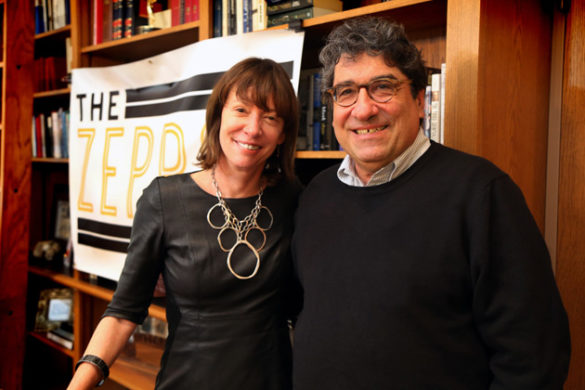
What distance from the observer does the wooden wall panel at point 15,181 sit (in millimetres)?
2447

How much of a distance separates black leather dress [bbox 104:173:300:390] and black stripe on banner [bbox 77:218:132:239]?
0.84 metres

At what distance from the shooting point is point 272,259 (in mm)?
1324

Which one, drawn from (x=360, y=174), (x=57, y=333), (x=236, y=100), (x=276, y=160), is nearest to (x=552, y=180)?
(x=360, y=174)

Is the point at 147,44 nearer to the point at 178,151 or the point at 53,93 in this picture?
the point at 178,151

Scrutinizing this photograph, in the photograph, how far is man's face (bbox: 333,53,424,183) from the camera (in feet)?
3.50

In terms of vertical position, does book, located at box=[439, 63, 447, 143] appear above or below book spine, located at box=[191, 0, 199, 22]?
below

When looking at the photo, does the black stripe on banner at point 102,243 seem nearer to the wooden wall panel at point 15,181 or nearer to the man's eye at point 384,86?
the wooden wall panel at point 15,181

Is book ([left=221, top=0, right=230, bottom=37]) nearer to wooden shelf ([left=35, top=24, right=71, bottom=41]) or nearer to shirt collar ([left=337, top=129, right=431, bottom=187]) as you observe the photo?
shirt collar ([left=337, top=129, right=431, bottom=187])

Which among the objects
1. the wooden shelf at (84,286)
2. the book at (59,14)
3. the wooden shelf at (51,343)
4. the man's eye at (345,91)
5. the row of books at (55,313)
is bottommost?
the wooden shelf at (51,343)

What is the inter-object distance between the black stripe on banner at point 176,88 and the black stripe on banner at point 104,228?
57 centimetres

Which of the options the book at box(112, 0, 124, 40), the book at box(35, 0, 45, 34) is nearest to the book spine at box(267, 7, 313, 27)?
the book at box(112, 0, 124, 40)

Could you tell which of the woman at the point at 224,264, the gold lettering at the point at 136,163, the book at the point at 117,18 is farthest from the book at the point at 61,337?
the book at the point at 117,18

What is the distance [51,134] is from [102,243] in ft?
3.11

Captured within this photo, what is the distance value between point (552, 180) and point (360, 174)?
667 millimetres
